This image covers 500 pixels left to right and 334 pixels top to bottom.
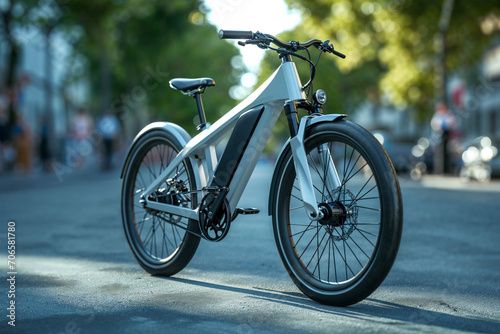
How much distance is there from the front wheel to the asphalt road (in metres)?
0.12

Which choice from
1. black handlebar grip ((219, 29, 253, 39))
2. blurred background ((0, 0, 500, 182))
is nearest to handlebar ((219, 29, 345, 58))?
black handlebar grip ((219, 29, 253, 39))

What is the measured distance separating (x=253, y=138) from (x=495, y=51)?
1346 inches

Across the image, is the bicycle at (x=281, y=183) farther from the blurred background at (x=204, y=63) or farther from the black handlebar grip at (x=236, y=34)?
the blurred background at (x=204, y=63)

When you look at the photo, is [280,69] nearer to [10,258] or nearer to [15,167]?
[10,258]

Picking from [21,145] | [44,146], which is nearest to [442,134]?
Answer: [21,145]

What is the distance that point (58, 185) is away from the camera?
51.1 ft

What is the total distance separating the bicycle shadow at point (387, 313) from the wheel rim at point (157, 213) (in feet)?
2.87

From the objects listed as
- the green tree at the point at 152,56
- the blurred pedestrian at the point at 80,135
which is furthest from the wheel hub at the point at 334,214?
the green tree at the point at 152,56

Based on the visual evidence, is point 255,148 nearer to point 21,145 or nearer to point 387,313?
point 387,313

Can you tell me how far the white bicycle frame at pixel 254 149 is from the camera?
405 cm

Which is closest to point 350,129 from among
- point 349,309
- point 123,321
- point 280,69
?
point 280,69

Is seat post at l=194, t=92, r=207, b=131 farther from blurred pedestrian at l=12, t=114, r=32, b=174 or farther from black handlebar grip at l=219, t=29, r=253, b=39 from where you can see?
blurred pedestrian at l=12, t=114, r=32, b=174

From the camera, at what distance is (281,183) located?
4.21 meters

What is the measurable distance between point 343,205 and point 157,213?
1.57 metres
